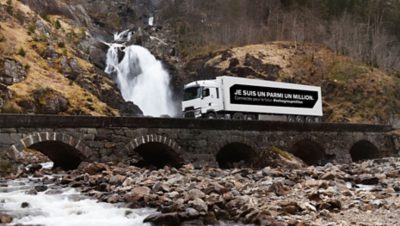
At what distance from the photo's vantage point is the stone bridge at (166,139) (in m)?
22.7

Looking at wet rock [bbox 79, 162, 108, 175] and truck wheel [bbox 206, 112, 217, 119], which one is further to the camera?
truck wheel [bbox 206, 112, 217, 119]

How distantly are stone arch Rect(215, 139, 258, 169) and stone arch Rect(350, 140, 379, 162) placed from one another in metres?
12.6

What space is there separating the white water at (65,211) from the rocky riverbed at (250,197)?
65 cm

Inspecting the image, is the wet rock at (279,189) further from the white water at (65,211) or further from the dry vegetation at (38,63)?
the dry vegetation at (38,63)

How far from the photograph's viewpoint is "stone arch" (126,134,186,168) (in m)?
26.3

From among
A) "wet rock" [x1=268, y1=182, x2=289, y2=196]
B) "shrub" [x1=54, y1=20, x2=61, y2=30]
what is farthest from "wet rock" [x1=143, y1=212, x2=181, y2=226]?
"shrub" [x1=54, y1=20, x2=61, y2=30]

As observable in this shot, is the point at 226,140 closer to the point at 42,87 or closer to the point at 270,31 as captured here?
the point at 42,87

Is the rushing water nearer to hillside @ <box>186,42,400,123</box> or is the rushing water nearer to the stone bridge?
the stone bridge

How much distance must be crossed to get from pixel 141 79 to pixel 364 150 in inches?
1055

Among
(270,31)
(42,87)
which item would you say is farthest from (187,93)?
(270,31)

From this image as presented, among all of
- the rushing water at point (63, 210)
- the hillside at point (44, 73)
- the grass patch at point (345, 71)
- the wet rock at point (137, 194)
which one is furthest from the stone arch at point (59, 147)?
the grass patch at point (345, 71)

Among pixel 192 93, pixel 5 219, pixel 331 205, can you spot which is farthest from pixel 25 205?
pixel 192 93

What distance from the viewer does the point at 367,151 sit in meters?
43.6

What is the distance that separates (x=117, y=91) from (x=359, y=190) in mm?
37725
